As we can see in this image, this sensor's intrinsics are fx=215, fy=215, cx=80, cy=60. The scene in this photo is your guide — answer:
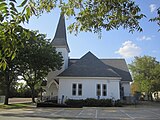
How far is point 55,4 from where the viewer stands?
668 cm

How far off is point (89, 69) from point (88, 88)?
3322 millimetres

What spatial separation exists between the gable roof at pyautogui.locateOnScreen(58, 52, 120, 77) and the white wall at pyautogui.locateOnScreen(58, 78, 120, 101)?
846 millimetres

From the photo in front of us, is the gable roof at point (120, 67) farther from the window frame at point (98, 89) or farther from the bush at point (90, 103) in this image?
the bush at point (90, 103)

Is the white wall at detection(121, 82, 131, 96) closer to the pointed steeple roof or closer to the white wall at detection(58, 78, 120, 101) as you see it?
the white wall at detection(58, 78, 120, 101)

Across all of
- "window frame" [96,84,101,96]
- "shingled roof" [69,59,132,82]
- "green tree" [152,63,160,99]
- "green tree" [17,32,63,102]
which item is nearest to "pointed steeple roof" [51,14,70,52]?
"shingled roof" [69,59,132,82]

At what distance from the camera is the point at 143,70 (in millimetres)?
51875

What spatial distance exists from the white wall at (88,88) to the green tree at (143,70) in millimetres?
16523

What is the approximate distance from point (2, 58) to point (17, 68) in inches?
1172

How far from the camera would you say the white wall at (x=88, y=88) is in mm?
31672

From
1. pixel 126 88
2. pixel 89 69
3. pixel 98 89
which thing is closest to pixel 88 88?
pixel 98 89

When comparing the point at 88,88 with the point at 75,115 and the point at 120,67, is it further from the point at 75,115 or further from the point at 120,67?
the point at 75,115

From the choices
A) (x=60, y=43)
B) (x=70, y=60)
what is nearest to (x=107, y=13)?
(x=60, y=43)

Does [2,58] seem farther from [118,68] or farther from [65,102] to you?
[118,68]

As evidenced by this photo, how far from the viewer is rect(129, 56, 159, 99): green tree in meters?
47.0
